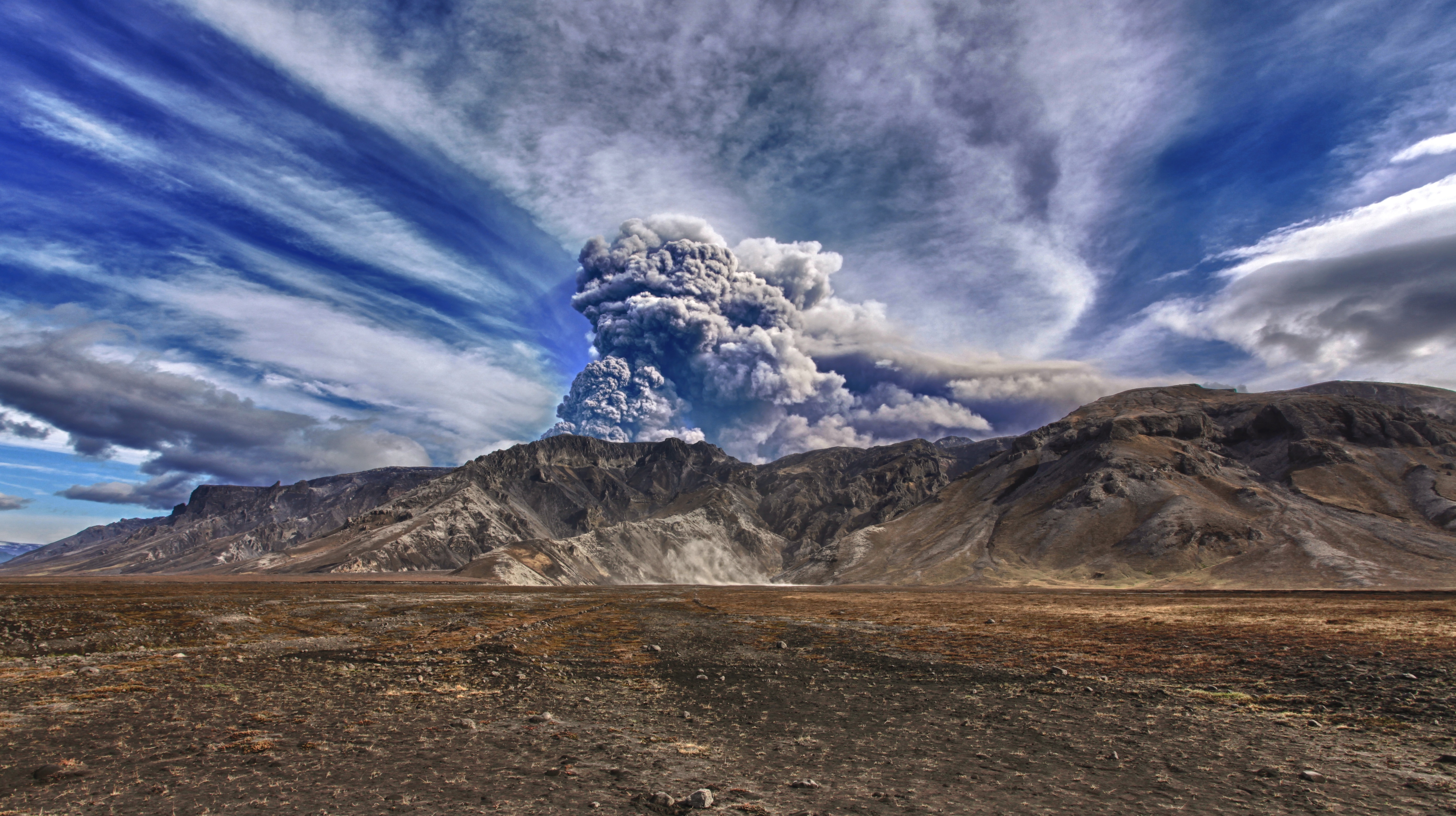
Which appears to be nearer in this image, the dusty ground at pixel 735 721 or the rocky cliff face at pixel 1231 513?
the dusty ground at pixel 735 721

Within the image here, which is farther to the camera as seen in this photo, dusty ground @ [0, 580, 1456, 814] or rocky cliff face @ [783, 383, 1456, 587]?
rocky cliff face @ [783, 383, 1456, 587]

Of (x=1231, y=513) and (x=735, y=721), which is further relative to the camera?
(x=1231, y=513)

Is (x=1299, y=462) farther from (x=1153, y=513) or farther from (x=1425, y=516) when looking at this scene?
(x=1153, y=513)

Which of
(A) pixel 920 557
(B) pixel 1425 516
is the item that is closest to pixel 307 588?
(A) pixel 920 557

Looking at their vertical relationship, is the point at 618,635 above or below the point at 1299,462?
below
